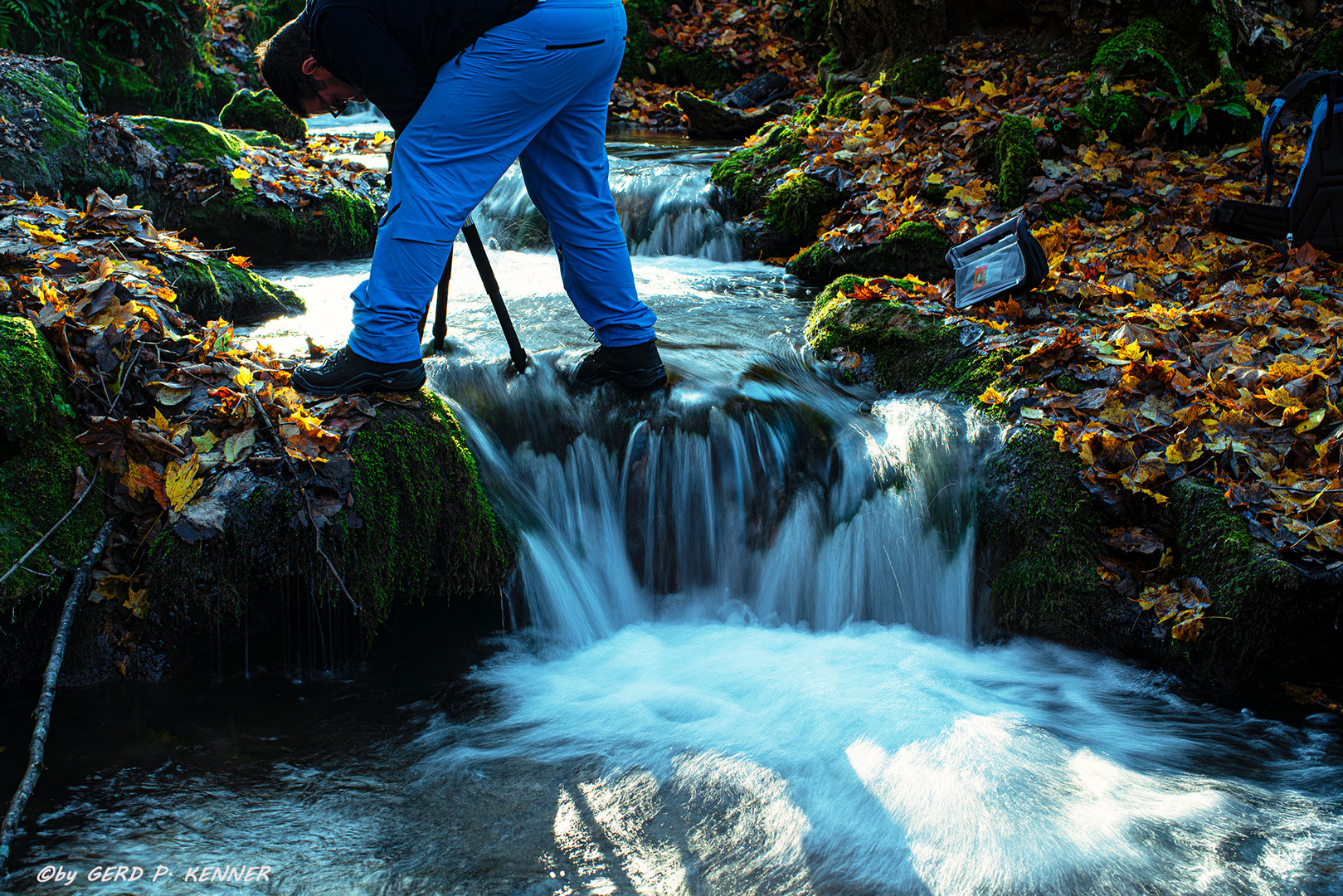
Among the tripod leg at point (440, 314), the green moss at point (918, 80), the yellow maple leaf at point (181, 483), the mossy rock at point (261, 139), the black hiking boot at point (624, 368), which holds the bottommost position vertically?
the yellow maple leaf at point (181, 483)

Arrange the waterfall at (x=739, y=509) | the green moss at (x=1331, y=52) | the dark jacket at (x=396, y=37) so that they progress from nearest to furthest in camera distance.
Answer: the dark jacket at (x=396, y=37)
the waterfall at (x=739, y=509)
the green moss at (x=1331, y=52)

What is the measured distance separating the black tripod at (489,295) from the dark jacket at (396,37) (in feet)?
1.88

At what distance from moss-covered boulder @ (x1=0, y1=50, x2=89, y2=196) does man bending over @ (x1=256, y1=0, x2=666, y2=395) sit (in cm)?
278

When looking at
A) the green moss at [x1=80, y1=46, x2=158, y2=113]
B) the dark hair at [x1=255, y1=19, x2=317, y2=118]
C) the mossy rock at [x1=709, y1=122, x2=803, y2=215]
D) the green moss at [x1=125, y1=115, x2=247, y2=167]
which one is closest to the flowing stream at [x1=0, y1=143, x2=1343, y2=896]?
the dark hair at [x1=255, y1=19, x2=317, y2=118]

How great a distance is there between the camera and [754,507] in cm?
384

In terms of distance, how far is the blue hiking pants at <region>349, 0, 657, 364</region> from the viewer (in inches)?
112

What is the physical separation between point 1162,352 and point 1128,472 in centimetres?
88

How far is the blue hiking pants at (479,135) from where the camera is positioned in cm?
286

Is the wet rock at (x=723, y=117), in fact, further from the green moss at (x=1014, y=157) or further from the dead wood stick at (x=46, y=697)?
the dead wood stick at (x=46, y=697)

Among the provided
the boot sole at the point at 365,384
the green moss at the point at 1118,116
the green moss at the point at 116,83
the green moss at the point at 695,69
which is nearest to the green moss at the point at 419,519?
the boot sole at the point at 365,384

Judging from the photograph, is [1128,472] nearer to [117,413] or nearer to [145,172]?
[117,413]

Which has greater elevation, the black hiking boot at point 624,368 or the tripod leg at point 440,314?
the tripod leg at point 440,314

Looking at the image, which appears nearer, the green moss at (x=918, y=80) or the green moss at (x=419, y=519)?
the green moss at (x=419, y=519)

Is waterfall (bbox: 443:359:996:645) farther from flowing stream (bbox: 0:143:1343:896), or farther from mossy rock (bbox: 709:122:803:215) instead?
mossy rock (bbox: 709:122:803:215)
